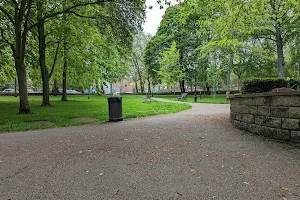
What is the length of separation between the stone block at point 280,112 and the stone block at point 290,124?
0.38 feet

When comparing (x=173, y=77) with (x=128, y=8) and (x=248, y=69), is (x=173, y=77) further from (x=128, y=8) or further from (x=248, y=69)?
(x=128, y=8)

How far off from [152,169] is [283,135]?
3.37 metres

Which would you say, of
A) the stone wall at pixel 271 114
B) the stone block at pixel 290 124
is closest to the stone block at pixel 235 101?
the stone wall at pixel 271 114

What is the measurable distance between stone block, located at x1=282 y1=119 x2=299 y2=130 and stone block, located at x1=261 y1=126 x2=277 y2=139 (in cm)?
36

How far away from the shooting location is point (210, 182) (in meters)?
3.10

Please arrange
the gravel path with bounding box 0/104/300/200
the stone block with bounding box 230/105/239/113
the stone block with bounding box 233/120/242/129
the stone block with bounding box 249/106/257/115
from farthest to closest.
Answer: the stone block with bounding box 230/105/239/113 → the stone block with bounding box 233/120/242/129 → the stone block with bounding box 249/106/257/115 → the gravel path with bounding box 0/104/300/200

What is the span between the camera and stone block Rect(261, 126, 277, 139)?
209 inches

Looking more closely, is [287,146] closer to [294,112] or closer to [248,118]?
[294,112]

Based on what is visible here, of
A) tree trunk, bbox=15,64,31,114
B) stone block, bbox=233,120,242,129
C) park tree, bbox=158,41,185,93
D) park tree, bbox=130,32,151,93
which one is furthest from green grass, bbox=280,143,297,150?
park tree, bbox=130,32,151,93

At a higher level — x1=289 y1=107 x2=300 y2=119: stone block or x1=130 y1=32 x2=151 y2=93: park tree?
x1=130 y1=32 x2=151 y2=93: park tree

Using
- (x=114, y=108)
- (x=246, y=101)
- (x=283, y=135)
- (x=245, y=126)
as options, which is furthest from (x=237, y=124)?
(x=114, y=108)

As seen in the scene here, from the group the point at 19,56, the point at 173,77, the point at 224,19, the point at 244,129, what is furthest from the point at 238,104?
the point at 173,77

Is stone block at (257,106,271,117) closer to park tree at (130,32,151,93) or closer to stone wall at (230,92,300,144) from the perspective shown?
stone wall at (230,92,300,144)

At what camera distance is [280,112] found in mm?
5066
